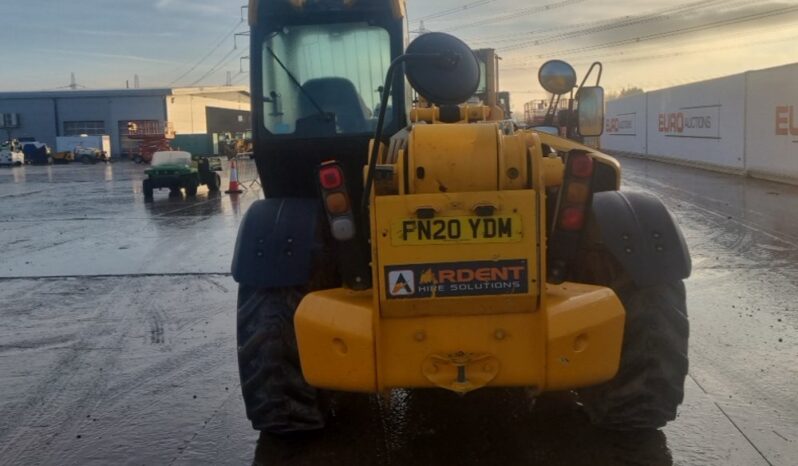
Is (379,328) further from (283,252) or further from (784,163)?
(784,163)

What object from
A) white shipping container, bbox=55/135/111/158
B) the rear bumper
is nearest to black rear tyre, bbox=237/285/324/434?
the rear bumper

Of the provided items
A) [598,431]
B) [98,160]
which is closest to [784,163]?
[598,431]

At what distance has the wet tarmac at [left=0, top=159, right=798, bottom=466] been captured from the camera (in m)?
4.60

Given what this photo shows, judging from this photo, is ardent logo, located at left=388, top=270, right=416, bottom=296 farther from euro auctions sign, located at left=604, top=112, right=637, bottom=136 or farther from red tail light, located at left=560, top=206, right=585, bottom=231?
euro auctions sign, located at left=604, top=112, right=637, bottom=136

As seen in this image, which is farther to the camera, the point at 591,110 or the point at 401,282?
the point at 591,110

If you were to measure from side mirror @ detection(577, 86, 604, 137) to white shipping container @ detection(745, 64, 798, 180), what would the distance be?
17288 millimetres

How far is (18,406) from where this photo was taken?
225 inches

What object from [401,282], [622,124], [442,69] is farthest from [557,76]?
[622,124]

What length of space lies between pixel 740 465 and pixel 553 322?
4.70ft

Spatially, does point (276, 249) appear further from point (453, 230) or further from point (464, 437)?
point (464, 437)

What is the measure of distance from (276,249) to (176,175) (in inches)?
859

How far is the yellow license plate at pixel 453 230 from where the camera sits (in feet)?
12.3

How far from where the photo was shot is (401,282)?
3.79 meters

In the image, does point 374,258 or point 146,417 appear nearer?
point 374,258
